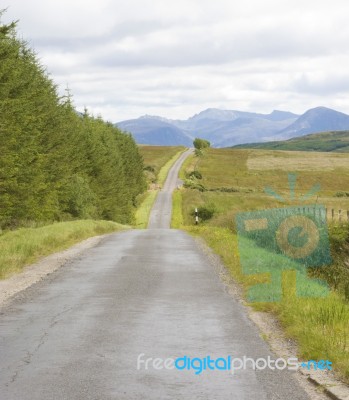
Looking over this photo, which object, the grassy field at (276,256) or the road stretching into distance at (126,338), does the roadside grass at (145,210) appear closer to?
the grassy field at (276,256)

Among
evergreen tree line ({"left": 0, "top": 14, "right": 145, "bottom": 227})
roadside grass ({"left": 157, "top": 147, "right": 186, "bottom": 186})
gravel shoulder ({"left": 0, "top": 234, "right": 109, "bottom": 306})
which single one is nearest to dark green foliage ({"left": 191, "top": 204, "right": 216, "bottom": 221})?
evergreen tree line ({"left": 0, "top": 14, "right": 145, "bottom": 227})

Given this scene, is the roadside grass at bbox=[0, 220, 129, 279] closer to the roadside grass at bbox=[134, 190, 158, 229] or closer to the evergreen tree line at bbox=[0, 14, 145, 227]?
the evergreen tree line at bbox=[0, 14, 145, 227]

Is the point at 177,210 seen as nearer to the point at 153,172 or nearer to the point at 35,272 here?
the point at 153,172

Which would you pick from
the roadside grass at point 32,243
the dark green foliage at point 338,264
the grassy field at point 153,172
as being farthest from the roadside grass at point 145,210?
the dark green foliage at point 338,264

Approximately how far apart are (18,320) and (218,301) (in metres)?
4.13

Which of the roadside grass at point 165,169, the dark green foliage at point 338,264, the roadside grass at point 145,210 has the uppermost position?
the roadside grass at point 165,169

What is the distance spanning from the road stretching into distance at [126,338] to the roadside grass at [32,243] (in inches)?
83.6

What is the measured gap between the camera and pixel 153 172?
121188mm

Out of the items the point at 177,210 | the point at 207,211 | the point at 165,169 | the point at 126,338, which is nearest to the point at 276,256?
the point at 126,338

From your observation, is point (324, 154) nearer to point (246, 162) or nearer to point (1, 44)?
point (246, 162)

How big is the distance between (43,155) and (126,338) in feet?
97.9

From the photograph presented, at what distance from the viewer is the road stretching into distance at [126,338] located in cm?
632

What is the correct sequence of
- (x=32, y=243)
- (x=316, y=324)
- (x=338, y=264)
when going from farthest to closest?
1. (x=32, y=243)
2. (x=338, y=264)
3. (x=316, y=324)

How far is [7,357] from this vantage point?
7633 mm
